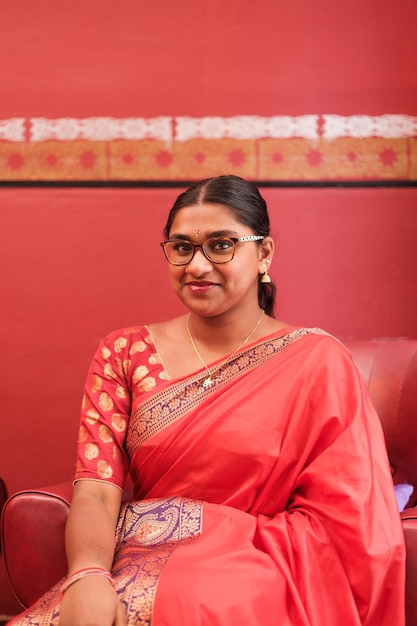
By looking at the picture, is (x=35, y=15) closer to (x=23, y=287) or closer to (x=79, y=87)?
(x=79, y=87)

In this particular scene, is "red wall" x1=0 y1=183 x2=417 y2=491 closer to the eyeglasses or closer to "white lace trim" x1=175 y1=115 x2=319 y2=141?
"white lace trim" x1=175 y1=115 x2=319 y2=141

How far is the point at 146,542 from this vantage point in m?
1.50

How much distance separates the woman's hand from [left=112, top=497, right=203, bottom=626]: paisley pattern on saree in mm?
25

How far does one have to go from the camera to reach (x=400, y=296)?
2.49 metres

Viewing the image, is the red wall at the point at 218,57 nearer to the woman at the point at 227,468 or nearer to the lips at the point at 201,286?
the woman at the point at 227,468

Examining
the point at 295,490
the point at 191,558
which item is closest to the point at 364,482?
the point at 295,490

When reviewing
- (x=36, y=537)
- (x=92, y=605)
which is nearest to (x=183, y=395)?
(x=36, y=537)

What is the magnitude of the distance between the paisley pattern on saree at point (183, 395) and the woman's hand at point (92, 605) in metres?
0.44

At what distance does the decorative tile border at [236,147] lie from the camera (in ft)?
8.09

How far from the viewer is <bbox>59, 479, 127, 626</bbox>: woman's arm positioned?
1.27 metres

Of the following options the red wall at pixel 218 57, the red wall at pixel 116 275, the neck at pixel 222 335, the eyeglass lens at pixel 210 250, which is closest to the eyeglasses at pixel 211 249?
the eyeglass lens at pixel 210 250

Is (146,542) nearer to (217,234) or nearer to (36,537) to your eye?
(36,537)

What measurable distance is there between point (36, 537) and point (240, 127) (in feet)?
5.00

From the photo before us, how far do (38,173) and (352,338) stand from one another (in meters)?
1.26
